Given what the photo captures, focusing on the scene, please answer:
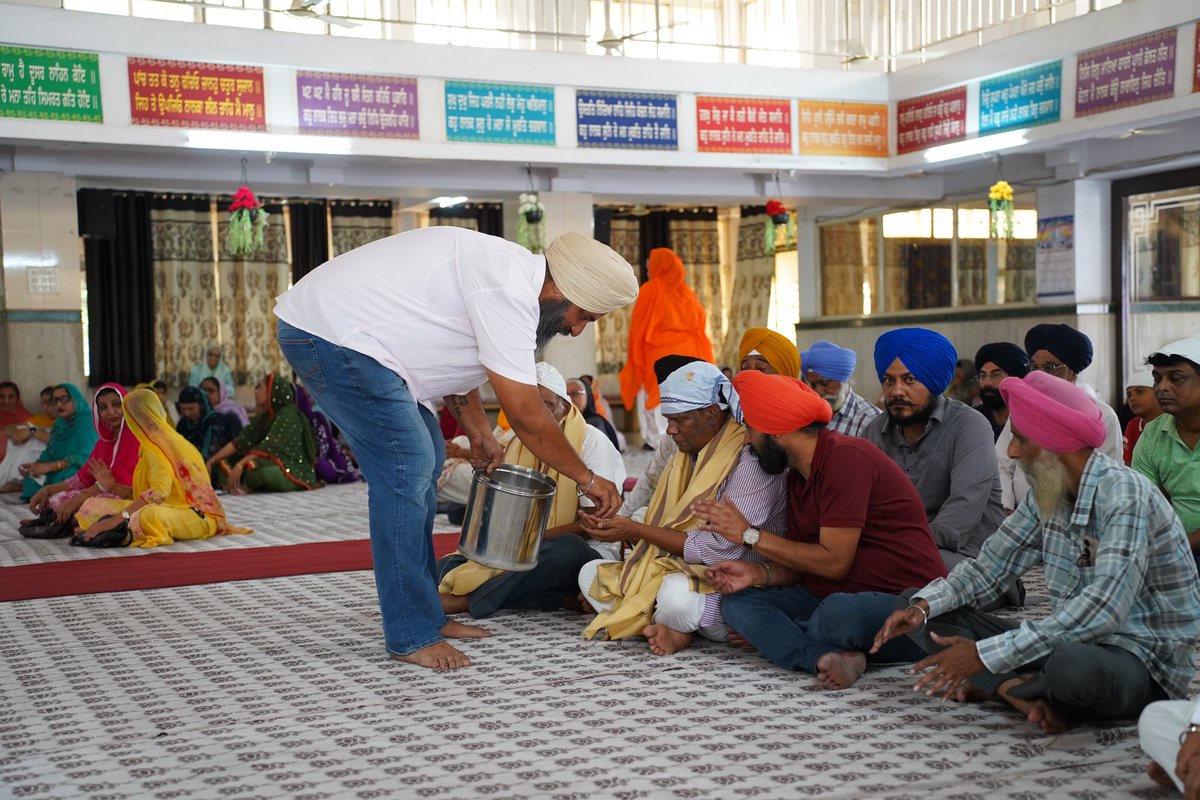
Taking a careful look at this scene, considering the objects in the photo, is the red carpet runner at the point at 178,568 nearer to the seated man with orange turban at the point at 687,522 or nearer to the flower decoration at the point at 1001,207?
the seated man with orange turban at the point at 687,522

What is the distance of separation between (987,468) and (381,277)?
67.6 inches

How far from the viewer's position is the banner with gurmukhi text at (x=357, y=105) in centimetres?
761

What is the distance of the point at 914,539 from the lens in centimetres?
291

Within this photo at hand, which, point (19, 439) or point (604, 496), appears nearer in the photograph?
point (604, 496)

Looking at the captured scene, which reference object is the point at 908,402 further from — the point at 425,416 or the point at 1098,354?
the point at 1098,354

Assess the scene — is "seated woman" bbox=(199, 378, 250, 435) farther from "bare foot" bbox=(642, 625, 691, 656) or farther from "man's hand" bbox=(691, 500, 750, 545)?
"man's hand" bbox=(691, 500, 750, 545)

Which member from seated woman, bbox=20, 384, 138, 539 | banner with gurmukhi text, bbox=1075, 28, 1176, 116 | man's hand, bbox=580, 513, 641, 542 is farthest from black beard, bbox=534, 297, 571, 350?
banner with gurmukhi text, bbox=1075, 28, 1176, 116

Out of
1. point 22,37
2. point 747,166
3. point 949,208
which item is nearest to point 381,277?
point 22,37

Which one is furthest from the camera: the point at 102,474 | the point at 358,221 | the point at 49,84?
the point at 358,221

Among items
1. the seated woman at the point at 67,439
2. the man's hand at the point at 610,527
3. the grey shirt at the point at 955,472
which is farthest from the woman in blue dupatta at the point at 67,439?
the grey shirt at the point at 955,472

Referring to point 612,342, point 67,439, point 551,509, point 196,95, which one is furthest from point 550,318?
point 612,342

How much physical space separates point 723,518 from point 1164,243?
6.71 metres

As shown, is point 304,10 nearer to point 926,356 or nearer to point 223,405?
point 223,405

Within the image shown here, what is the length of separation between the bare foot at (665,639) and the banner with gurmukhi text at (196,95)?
5340mm
